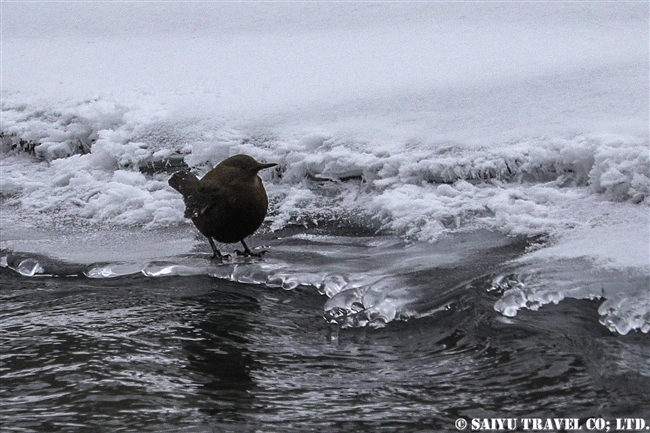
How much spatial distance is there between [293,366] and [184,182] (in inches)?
76.4

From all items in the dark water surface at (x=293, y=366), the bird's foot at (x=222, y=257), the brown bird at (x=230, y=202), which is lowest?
the dark water surface at (x=293, y=366)

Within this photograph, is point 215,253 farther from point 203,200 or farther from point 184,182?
Answer: point 184,182

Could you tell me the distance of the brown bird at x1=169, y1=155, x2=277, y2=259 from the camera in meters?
4.46

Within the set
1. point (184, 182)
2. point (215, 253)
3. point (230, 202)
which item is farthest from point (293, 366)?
point (184, 182)

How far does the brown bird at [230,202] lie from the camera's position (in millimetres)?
4461

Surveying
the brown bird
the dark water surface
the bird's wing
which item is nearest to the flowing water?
the dark water surface

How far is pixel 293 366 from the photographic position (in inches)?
130

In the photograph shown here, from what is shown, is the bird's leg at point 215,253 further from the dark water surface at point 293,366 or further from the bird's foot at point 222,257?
the dark water surface at point 293,366

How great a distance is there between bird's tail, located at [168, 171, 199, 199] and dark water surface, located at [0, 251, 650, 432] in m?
0.88

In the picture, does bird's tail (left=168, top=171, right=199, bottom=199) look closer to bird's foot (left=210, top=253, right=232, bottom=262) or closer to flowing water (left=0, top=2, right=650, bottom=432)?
flowing water (left=0, top=2, right=650, bottom=432)

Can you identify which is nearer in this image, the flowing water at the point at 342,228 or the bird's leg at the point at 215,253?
the flowing water at the point at 342,228

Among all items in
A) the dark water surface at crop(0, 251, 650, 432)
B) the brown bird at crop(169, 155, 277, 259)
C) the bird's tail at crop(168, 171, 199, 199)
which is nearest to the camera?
the dark water surface at crop(0, 251, 650, 432)

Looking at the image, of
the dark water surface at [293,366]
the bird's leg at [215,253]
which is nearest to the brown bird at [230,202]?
the bird's leg at [215,253]

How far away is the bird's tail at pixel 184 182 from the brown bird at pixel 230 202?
0.16m
